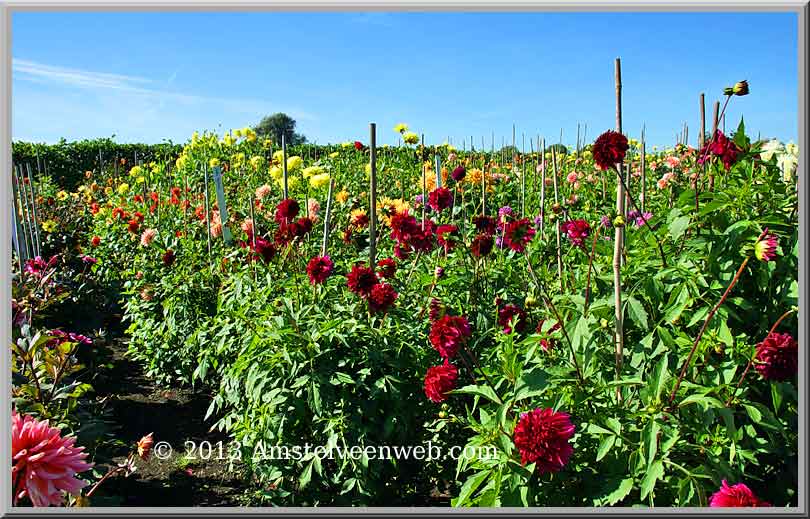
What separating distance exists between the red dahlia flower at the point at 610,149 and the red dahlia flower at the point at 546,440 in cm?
67

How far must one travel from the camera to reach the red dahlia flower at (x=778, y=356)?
1.41 metres

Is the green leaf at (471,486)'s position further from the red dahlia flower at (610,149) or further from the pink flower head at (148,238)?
the pink flower head at (148,238)

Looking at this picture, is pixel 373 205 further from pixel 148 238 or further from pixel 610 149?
pixel 148 238

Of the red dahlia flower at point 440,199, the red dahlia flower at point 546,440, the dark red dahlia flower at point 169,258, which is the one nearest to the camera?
the red dahlia flower at point 546,440

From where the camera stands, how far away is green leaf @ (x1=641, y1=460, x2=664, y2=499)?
4.40 feet

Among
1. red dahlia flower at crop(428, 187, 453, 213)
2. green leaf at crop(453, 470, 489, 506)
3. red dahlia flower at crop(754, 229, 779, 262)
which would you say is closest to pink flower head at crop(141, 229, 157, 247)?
red dahlia flower at crop(428, 187, 453, 213)

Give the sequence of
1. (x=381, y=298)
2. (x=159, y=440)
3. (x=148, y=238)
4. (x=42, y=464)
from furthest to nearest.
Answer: (x=148, y=238) → (x=159, y=440) → (x=381, y=298) → (x=42, y=464)

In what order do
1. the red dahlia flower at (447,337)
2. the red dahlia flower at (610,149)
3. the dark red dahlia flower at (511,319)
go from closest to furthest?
the red dahlia flower at (610,149) < the red dahlia flower at (447,337) < the dark red dahlia flower at (511,319)

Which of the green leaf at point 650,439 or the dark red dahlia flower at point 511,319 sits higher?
the dark red dahlia flower at point 511,319

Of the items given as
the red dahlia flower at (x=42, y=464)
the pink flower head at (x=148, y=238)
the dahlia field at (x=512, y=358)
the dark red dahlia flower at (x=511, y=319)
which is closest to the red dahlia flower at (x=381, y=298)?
the dahlia field at (x=512, y=358)

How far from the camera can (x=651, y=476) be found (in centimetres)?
136

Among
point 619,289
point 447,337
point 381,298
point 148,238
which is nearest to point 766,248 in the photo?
point 619,289

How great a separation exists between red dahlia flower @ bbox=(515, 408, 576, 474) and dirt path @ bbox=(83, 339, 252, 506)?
1.13 m

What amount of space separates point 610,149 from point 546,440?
0.76 m
